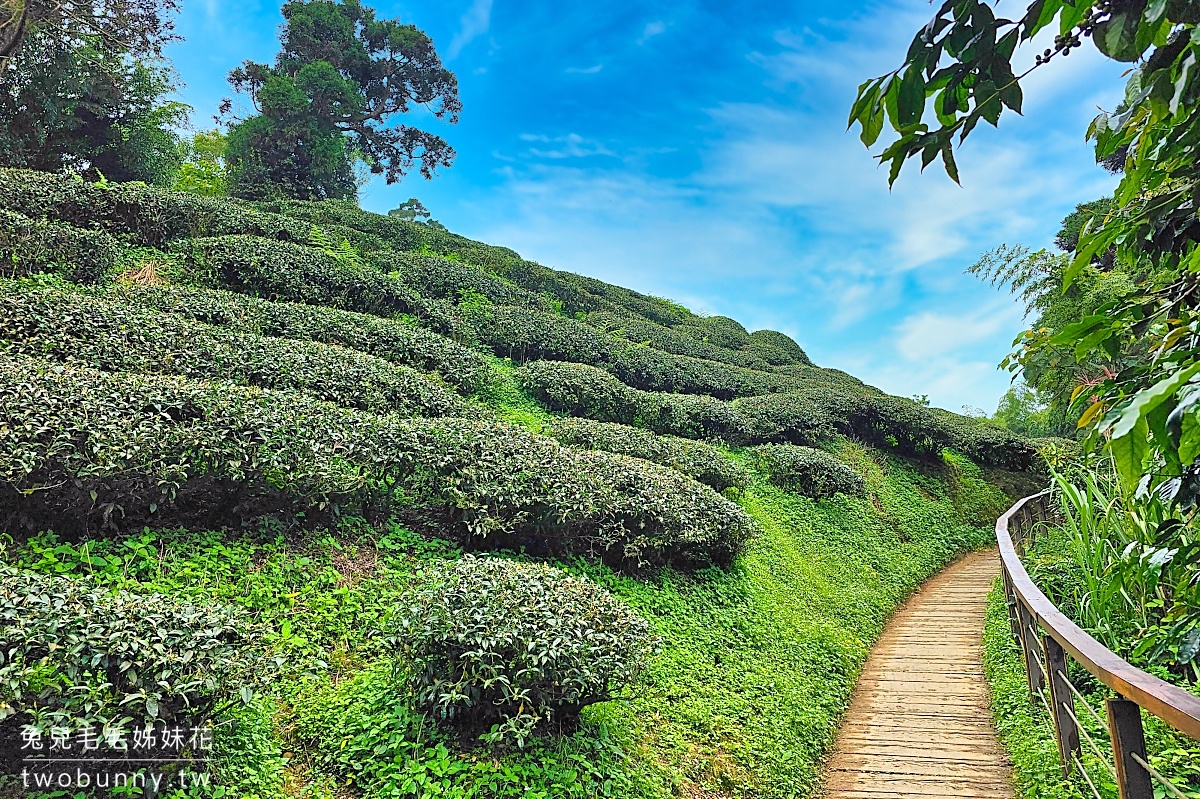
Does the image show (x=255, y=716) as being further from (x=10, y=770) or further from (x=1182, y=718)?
(x=1182, y=718)

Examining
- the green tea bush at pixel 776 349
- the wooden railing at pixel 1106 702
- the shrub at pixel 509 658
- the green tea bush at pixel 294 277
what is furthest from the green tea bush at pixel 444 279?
the wooden railing at pixel 1106 702

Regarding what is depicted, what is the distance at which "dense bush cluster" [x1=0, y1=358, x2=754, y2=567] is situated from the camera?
179 inches

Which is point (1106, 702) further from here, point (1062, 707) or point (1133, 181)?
point (1133, 181)

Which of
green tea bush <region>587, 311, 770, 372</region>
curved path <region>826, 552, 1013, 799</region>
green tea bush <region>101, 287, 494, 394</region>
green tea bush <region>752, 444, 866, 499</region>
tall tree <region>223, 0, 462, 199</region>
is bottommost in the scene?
curved path <region>826, 552, 1013, 799</region>

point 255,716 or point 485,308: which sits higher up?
point 485,308

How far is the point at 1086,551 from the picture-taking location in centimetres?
497

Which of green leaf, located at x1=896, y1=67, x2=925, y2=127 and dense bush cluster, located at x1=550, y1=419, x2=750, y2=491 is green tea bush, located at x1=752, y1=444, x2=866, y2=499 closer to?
dense bush cluster, located at x1=550, y1=419, x2=750, y2=491

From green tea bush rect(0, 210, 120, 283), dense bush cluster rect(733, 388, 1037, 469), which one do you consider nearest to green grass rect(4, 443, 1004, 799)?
dense bush cluster rect(733, 388, 1037, 469)

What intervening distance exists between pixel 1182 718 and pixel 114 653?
396cm

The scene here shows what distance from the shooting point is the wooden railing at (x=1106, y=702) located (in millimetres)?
2057

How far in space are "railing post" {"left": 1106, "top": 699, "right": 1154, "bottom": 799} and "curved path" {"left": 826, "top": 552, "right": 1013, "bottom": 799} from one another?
189 centimetres

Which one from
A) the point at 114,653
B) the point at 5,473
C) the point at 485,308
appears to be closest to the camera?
the point at 114,653

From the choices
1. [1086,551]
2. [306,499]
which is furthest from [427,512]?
[1086,551]

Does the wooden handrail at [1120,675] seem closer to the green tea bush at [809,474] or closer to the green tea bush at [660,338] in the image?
the green tea bush at [809,474]
